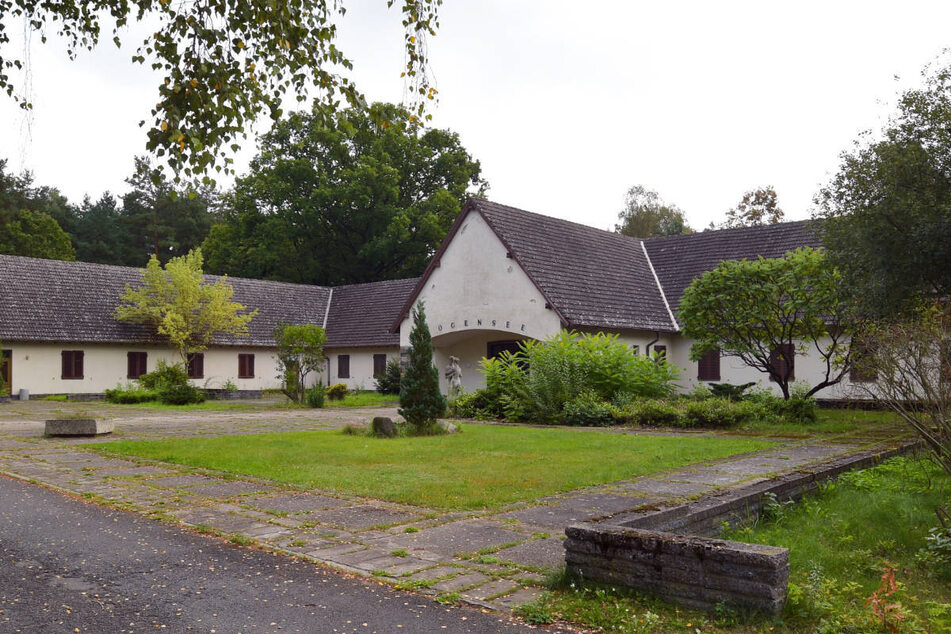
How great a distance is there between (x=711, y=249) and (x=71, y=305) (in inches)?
1063

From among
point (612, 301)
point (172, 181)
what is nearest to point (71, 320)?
point (612, 301)

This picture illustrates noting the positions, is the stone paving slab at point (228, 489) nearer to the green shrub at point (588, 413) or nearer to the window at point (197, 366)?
the green shrub at point (588, 413)

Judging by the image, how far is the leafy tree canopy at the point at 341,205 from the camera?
45.8 metres

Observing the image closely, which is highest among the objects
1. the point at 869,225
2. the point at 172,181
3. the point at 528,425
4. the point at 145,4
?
the point at 145,4

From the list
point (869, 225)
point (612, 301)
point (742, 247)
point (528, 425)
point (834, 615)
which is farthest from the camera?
point (742, 247)

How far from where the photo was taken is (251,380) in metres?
37.9

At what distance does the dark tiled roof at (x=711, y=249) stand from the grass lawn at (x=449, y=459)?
14185mm

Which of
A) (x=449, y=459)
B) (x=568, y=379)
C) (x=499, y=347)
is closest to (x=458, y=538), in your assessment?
(x=449, y=459)

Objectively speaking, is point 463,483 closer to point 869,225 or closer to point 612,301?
point 869,225

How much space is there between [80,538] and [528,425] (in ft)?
42.7

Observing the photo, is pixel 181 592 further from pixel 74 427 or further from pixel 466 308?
pixel 466 308

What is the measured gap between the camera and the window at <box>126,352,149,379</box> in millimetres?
34031

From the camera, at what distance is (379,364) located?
36.5 m

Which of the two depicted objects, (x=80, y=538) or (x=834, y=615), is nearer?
(x=834, y=615)
